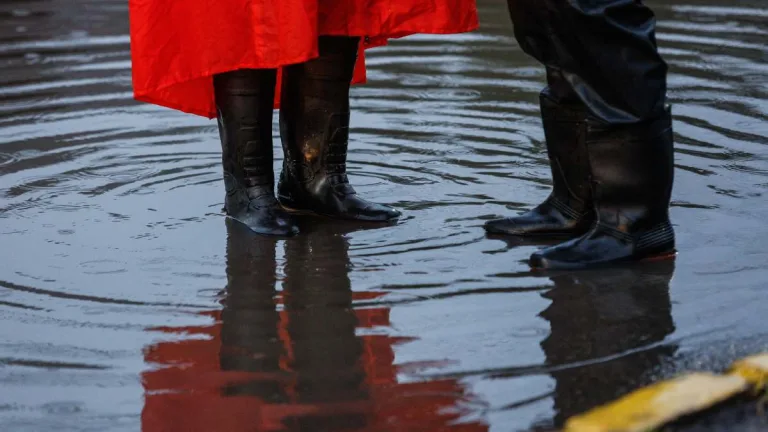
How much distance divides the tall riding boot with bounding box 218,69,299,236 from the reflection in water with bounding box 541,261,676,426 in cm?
89

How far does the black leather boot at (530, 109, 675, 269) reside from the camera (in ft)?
9.42

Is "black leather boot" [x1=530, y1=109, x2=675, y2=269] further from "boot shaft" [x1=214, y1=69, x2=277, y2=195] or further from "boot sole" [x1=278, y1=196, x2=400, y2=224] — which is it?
"boot shaft" [x1=214, y1=69, x2=277, y2=195]

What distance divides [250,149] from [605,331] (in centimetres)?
125

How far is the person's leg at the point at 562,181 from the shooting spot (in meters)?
3.08

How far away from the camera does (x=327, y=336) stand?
2498mm

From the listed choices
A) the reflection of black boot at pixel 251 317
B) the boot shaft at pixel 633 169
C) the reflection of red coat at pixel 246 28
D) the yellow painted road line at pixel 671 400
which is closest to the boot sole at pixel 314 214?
the reflection of black boot at pixel 251 317

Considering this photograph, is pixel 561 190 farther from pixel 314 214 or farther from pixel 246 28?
pixel 246 28

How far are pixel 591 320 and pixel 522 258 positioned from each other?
1.51ft

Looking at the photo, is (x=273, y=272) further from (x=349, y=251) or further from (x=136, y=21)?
(x=136, y=21)

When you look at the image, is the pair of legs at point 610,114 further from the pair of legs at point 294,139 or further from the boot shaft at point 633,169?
the pair of legs at point 294,139

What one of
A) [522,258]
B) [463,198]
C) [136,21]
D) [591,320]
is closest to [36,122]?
[136,21]

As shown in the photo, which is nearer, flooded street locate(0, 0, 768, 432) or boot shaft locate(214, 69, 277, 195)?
flooded street locate(0, 0, 768, 432)

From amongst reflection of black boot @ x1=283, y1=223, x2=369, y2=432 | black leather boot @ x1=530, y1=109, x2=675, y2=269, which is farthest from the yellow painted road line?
black leather boot @ x1=530, y1=109, x2=675, y2=269

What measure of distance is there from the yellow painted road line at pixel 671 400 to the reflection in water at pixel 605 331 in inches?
4.4
